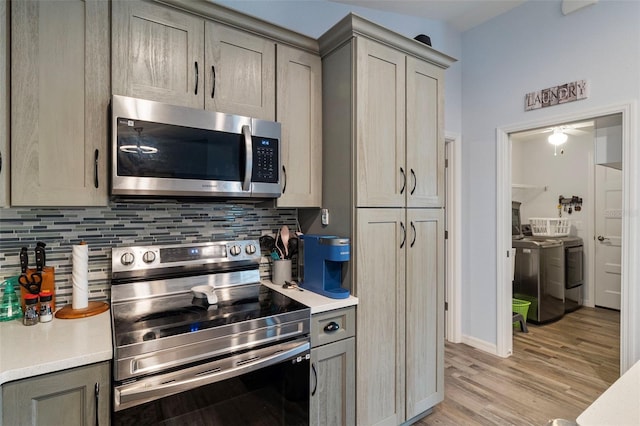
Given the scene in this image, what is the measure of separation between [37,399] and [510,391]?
287cm

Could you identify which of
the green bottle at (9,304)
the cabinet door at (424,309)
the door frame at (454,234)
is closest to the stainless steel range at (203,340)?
the green bottle at (9,304)

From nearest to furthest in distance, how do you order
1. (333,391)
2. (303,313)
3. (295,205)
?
(303,313)
(333,391)
(295,205)

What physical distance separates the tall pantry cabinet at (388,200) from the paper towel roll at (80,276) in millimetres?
→ 1215

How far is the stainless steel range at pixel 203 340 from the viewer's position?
3.84ft

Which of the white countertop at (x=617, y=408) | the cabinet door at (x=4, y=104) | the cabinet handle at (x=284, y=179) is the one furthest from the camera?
the cabinet handle at (x=284, y=179)

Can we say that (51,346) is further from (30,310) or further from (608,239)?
(608,239)

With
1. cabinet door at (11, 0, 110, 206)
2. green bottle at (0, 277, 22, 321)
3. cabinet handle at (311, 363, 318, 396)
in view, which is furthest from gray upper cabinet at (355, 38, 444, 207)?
green bottle at (0, 277, 22, 321)

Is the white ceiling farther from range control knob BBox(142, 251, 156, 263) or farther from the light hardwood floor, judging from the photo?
the light hardwood floor

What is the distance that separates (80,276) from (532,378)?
326 centimetres

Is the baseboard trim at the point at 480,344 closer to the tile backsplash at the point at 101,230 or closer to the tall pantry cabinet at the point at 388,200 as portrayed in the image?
the tall pantry cabinet at the point at 388,200

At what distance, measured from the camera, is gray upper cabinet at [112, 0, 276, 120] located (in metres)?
1.46

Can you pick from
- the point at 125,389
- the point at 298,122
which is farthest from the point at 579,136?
the point at 125,389

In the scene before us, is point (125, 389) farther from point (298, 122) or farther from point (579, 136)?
point (579, 136)

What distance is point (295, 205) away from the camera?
75.4 inches
